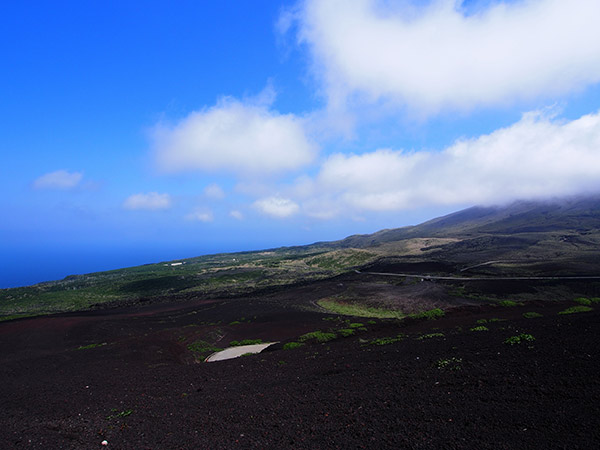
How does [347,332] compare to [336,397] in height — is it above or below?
below

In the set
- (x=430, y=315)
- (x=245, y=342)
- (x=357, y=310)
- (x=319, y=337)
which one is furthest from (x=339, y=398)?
(x=357, y=310)

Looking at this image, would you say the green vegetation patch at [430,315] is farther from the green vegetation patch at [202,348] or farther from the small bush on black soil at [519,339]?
the green vegetation patch at [202,348]

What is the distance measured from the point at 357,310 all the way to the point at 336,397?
127ft

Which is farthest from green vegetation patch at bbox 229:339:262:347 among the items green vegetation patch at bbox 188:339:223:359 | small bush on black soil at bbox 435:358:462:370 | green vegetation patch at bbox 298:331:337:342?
small bush on black soil at bbox 435:358:462:370

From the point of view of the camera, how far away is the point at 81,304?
90.8m

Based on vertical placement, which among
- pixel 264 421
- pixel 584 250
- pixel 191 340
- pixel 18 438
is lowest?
pixel 584 250

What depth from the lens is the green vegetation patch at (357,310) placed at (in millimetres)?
46750

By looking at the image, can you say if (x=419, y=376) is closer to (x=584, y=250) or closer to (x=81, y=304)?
(x=81, y=304)

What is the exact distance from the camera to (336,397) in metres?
13.8

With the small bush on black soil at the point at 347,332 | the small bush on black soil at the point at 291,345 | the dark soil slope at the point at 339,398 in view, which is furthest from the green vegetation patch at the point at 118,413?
the small bush on black soil at the point at 347,332

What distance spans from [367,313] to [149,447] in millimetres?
41122

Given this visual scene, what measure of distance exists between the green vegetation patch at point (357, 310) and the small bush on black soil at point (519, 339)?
26.2 meters

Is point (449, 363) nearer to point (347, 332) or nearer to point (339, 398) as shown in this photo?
point (339, 398)

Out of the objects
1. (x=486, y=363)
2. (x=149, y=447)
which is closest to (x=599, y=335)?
(x=486, y=363)
